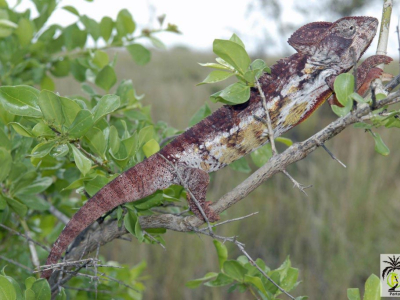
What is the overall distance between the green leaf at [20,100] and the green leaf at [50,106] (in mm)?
33

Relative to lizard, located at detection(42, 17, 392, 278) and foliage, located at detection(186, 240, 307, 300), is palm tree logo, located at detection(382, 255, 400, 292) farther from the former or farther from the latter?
lizard, located at detection(42, 17, 392, 278)

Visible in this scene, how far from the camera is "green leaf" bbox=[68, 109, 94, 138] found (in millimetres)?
1062

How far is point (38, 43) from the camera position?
5.93ft

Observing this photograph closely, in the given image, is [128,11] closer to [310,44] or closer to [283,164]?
[310,44]

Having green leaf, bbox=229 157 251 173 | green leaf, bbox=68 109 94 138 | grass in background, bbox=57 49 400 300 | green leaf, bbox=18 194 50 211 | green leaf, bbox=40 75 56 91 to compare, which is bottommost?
grass in background, bbox=57 49 400 300

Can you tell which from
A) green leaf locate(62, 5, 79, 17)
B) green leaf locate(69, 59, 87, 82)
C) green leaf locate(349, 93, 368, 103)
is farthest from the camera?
green leaf locate(69, 59, 87, 82)

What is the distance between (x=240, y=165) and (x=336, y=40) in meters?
0.72

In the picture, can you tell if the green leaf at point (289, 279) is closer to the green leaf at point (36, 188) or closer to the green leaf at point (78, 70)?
the green leaf at point (36, 188)

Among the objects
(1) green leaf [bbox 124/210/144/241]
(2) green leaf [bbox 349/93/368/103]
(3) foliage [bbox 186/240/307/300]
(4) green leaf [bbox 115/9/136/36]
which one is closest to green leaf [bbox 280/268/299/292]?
(3) foliage [bbox 186/240/307/300]

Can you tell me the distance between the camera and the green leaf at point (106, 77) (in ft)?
5.20

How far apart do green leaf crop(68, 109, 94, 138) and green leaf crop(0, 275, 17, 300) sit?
1.33 feet

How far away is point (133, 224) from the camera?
1.26 metres

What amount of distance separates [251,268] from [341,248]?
2769mm

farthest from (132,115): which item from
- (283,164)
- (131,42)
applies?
(283,164)
